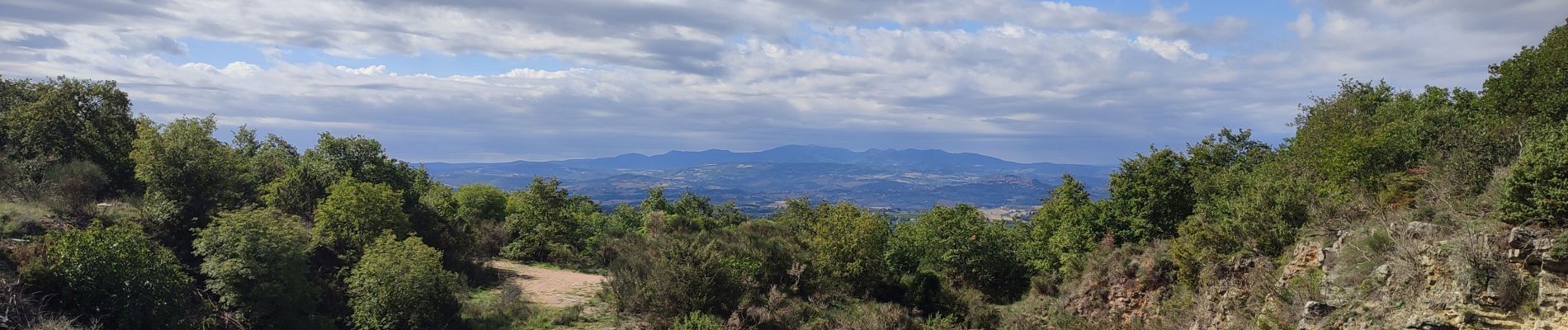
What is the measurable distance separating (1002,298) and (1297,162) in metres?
13.2

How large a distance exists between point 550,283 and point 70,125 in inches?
736

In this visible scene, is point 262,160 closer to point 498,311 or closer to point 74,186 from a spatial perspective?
point 74,186

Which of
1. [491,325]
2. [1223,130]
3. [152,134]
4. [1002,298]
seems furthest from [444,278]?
[1223,130]

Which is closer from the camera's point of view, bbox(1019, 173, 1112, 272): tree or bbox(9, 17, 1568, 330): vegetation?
bbox(9, 17, 1568, 330): vegetation

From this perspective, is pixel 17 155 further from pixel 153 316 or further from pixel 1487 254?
pixel 1487 254

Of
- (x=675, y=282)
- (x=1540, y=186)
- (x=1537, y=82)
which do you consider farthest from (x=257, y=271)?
(x=1537, y=82)

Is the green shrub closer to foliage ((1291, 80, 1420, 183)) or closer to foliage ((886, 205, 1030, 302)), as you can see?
foliage ((886, 205, 1030, 302))

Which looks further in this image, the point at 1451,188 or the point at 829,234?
the point at 829,234

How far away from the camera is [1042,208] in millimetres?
39438

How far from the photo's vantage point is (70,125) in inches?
1120

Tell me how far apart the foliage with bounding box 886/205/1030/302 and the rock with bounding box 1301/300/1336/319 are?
19.6 meters

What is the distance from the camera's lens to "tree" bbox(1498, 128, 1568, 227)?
1248 cm

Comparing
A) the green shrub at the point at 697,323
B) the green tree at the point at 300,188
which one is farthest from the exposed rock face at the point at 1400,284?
the green tree at the point at 300,188

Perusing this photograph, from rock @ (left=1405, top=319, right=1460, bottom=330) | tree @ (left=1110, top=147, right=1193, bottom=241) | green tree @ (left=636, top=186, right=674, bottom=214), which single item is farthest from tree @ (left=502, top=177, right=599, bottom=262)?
rock @ (left=1405, top=319, right=1460, bottom=330)
